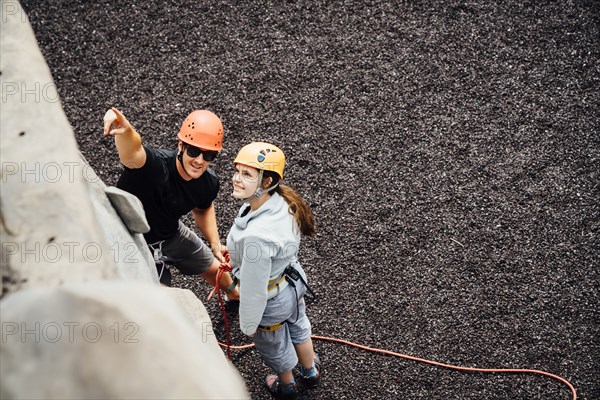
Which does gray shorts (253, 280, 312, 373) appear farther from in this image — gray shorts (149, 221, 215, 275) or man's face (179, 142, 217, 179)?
man's face (179, 142, 217, 179)

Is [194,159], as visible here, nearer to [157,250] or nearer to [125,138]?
[125,138]

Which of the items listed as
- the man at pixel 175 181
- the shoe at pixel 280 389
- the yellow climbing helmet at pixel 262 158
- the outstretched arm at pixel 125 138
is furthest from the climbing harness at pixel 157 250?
the shoe at pixel 280 389

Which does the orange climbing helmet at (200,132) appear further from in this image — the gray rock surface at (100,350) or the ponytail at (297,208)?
the gray rock surface at (100,350)

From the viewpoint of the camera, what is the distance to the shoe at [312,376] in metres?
4.81

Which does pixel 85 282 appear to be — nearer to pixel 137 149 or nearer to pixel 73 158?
pixel 73 158

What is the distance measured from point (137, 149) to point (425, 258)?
9.28 feet

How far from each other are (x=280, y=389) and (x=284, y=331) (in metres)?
0.74

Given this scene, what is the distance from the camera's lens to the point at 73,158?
7.38 feet

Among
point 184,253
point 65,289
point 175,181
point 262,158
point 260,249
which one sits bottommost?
point 184,253

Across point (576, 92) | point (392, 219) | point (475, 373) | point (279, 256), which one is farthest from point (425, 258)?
point (576, 92)

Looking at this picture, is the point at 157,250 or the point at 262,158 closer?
the point at 262,158

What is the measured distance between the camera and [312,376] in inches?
190

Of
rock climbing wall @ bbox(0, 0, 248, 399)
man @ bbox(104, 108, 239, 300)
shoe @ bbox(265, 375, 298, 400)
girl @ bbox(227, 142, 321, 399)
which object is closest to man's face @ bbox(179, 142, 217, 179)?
man @ bbox(104, 108, 239, 300)

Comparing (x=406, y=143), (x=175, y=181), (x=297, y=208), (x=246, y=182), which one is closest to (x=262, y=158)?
(x=246, y=182)
